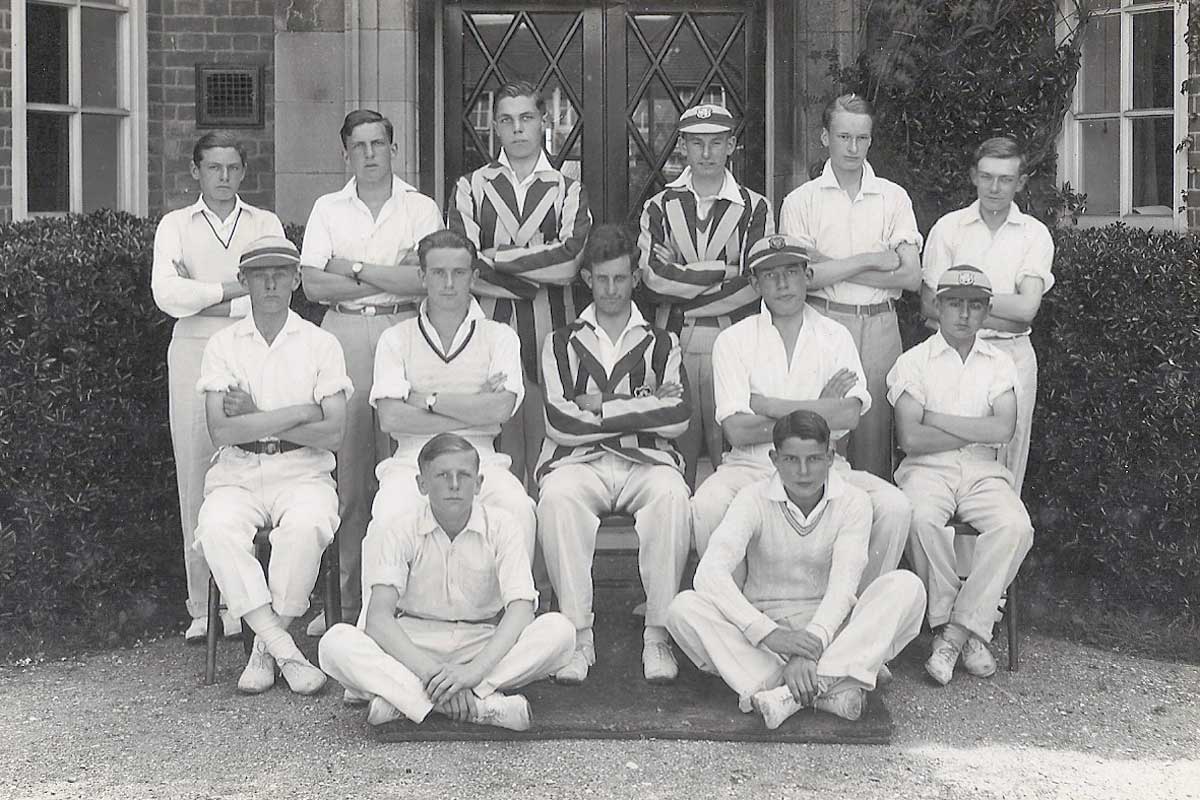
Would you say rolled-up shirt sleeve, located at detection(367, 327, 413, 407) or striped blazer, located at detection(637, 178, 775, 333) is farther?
striped blazer, located at detection(637, 178, 775, 333)

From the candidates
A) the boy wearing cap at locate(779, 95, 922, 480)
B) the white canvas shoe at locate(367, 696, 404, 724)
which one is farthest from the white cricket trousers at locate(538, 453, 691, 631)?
the boy wearing cap at locate(779, 95, 922, 480)

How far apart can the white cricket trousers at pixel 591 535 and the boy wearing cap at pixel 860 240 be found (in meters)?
0.90

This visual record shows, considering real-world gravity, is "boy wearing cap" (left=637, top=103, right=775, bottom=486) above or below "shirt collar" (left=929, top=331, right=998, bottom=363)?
above

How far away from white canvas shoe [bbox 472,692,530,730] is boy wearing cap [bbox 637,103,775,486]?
1.47m

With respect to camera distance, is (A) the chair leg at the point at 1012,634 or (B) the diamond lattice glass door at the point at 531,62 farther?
(B) the diamond lattice glass door at the point at 531,62

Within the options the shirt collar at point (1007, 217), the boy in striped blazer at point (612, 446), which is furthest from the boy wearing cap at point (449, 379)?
the shirt collar at point (1007, 217)

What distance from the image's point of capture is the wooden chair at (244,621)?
4824mm

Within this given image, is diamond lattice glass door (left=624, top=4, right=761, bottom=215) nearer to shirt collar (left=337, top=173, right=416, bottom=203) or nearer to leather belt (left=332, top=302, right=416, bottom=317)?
shirt collar (left=337, top=173, right=416, bottom=203)

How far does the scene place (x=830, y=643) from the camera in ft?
14.6

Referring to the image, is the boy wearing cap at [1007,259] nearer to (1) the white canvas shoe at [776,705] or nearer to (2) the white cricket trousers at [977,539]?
(2) the white cricket trousers at [977,539]

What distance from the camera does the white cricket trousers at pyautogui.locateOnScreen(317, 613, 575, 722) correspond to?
13.9ft

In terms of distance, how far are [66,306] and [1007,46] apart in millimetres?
4337

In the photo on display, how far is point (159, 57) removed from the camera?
7.76 meters

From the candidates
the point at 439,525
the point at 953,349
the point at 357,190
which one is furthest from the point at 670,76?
the point at 439,525
